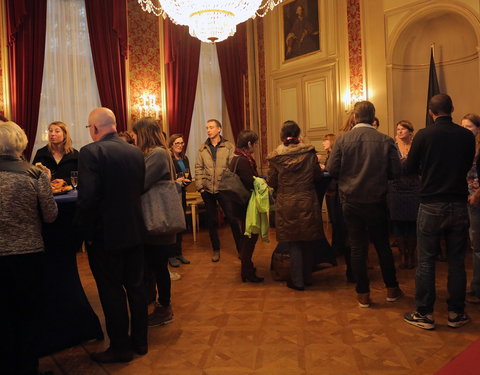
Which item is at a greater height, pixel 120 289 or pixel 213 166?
pixel 213 166

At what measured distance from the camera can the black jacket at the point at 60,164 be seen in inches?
158

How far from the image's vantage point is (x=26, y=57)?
21.0ft

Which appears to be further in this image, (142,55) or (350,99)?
(142,55)

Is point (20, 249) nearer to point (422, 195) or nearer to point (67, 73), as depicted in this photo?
point (422, 195)

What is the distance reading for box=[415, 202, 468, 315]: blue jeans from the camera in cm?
300

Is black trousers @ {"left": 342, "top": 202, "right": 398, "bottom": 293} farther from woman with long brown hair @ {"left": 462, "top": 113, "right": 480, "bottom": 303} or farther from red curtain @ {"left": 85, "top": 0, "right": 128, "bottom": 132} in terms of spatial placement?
red curtain @ {"left": 85, "top": 0, "right": 128, "bottom": 132}

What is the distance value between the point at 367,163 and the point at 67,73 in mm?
5221

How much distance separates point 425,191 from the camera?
9.99ft

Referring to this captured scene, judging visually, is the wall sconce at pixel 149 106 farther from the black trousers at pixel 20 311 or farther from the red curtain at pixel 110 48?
the black trousers at pixel 20 311

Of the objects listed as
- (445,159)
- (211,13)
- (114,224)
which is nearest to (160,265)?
(114,224)

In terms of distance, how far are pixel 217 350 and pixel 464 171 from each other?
6.44ft

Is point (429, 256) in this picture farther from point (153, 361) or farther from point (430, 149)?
point (153, 361)

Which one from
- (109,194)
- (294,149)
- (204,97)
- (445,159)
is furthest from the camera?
(204,97)

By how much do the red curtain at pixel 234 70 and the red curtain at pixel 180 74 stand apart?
0.62 meters
